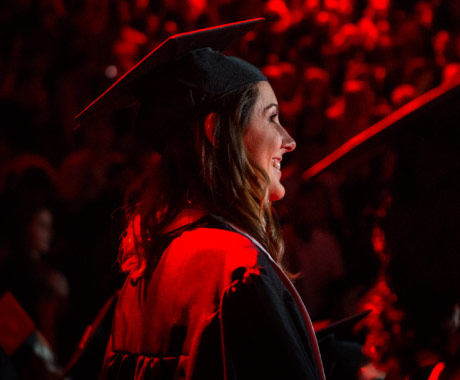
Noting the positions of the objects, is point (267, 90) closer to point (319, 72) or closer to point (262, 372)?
point (262, 372)

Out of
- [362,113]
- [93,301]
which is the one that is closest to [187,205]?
[93,301]

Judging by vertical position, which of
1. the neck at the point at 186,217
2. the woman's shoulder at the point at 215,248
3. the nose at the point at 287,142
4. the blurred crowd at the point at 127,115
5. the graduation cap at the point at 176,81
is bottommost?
the blurred crowd at the point at 127,115

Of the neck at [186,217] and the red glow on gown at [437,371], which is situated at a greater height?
the neck at [186,217]

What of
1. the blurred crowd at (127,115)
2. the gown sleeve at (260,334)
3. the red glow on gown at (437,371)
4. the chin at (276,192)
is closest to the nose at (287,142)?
the chin at (276,192)

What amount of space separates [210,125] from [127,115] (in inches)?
211

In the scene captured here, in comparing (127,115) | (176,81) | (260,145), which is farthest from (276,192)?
(127,115)

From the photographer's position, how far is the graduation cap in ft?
4.99

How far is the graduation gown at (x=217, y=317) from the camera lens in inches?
46.4

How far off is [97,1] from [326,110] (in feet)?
8.99

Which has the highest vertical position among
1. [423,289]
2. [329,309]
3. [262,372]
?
[262,372]

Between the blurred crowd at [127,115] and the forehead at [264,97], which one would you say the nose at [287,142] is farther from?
the blurred crowd at [127,115]

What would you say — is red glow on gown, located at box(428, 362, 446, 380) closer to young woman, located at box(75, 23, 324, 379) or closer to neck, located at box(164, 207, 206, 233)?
young woman, located at box(75, 23, 324, 379)

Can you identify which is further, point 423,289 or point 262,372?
point 423,289

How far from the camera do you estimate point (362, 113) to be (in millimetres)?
6148
